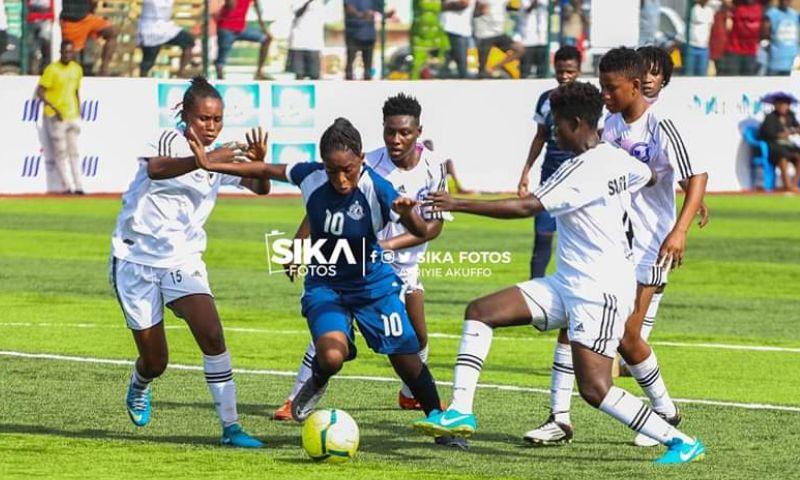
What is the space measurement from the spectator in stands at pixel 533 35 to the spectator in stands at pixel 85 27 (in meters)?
7.56

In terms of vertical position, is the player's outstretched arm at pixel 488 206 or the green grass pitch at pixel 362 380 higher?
the player's outstretched arm at pixel 488 206

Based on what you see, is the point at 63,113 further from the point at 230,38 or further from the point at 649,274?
the point at 649,274

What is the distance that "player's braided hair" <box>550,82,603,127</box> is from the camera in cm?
880

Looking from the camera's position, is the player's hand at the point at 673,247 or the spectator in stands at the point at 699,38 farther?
the spectator in stands at the point at 699,38

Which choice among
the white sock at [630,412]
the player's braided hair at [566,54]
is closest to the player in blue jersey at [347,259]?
the white sock at [630,412]

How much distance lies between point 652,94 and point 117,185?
1939 centimetres

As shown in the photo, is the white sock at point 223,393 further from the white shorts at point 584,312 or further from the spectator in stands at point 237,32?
the spectator in stands at point 237,32

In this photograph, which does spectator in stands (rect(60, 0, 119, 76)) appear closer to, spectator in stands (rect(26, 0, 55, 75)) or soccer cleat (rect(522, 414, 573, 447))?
spectator in stands (rect(26, 0, 55, 75))

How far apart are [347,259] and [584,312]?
1.39m

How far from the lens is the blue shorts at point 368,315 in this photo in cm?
935

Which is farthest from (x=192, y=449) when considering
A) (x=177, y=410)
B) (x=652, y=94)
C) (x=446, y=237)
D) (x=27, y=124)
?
(x=27, y=124)

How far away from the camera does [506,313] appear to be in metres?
8.88

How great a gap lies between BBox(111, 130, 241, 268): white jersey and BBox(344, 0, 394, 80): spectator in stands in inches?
817

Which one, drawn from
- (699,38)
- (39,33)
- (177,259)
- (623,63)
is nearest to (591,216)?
(623,63)
